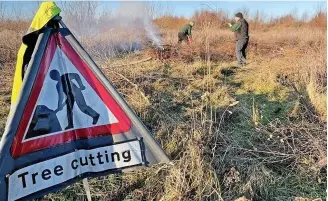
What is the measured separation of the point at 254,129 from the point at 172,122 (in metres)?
1.13

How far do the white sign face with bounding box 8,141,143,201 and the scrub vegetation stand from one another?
0.93 m

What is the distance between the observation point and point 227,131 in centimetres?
452

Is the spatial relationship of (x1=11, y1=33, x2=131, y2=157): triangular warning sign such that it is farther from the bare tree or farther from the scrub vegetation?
the bare tree

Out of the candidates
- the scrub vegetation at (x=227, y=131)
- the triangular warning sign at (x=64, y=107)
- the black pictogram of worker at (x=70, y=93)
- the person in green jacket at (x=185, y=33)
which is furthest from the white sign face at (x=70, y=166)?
the person in green jacket at (x=185, y=33)

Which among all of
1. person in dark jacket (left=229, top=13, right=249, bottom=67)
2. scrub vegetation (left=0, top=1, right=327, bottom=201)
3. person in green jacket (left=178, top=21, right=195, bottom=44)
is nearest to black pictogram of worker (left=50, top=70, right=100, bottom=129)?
scrub vegetation (left=0, top=1, right=327, bottom=201)

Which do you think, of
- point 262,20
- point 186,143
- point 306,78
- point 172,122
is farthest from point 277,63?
point 262,20

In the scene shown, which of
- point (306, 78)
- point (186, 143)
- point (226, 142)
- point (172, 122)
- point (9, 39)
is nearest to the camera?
point (186, 143)

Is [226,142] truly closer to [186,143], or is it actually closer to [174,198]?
[186,143]

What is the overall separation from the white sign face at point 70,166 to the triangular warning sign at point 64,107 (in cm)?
11

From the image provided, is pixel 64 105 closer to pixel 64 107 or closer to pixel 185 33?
pixel 64 107

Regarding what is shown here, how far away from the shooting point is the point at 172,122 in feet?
14.7

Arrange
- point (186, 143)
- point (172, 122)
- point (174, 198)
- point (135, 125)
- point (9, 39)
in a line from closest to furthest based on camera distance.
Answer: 1. point (135, 125)
2. point (174, 198)
3. point (186, 143)
4. point (172, 122)
5. point (9, 39)

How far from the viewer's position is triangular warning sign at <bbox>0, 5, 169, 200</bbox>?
187cm

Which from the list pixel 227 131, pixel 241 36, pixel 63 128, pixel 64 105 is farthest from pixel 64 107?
pixel 241 36
